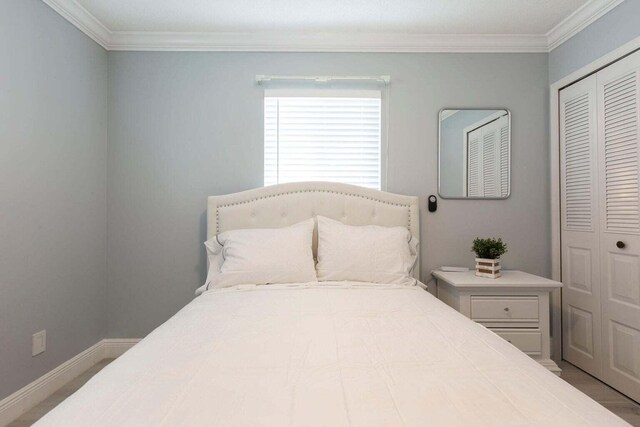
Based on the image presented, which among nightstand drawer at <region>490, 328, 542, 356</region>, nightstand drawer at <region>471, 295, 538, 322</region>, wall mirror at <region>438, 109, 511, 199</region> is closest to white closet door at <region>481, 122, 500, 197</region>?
wall mirror at <region>438, 109, 511, 199</region>

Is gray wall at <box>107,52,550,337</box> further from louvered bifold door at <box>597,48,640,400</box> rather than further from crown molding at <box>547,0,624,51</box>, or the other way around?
louvered bifold door at <box>597,48,640,400</box>

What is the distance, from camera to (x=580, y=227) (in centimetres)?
270

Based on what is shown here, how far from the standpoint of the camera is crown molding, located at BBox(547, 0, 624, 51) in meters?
2.42

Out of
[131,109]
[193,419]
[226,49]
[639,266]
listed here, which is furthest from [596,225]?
[131,109]

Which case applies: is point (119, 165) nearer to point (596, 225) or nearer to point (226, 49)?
point (226, 49)

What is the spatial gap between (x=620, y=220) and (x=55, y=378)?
3625mm

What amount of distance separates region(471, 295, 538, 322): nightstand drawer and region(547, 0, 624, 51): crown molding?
190 cm

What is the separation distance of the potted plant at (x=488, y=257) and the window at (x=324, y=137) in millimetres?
874

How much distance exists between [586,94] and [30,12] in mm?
3516

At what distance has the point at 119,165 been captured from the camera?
296 cm

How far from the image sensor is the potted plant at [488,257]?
2623mm

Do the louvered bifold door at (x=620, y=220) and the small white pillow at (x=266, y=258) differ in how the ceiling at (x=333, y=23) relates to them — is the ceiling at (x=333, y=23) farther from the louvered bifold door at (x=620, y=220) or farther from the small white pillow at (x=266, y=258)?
the small white pillow at (x=266, y=258)

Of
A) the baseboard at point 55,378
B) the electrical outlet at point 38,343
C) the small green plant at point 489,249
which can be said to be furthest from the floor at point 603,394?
the electrical outlet at point 38,343

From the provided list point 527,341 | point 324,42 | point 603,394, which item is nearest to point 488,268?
point 527,341
